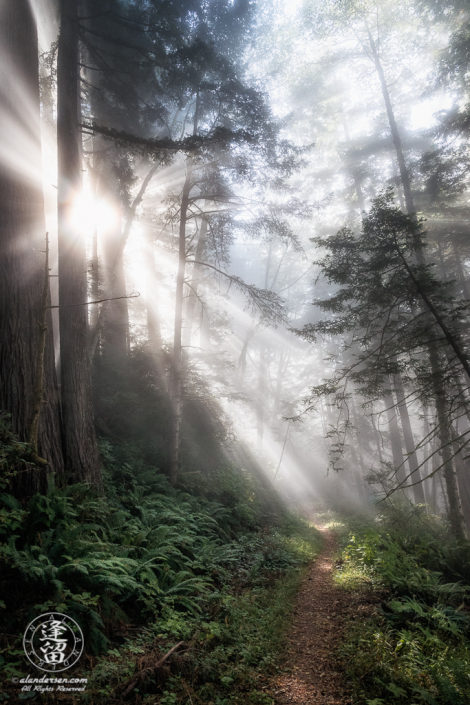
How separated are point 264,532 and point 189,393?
225 inches

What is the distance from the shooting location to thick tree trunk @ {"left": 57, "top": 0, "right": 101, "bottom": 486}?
598 centimetres

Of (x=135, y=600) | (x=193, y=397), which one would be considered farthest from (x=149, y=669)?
(x=193, y=397)

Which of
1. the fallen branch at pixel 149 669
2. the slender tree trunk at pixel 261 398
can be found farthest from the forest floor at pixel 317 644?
the slender tree trunk at pixel 261 398

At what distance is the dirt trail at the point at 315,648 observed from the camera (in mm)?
3604

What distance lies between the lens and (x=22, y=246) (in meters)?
5.54

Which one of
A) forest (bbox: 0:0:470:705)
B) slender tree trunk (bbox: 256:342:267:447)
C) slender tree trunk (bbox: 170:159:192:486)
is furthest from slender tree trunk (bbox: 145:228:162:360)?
slender tree trunk (bbox: 256:342:267:447)

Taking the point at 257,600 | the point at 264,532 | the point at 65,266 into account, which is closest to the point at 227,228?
the point at 65,266

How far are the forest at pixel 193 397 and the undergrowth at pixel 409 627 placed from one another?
0.04 metres

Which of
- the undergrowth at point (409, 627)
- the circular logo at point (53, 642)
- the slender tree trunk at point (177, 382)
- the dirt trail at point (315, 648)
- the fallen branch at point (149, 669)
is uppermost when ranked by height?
the slender tree trunk at point (177, 382)

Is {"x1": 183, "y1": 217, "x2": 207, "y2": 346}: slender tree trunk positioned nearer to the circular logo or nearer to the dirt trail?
the dirt trail

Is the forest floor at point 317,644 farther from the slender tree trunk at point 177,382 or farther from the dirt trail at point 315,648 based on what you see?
the slender tree trunk at point 177,382

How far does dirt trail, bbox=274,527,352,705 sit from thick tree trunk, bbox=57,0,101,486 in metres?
4.15

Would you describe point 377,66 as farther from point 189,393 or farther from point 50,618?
point 50,618

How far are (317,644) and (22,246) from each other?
782cm
